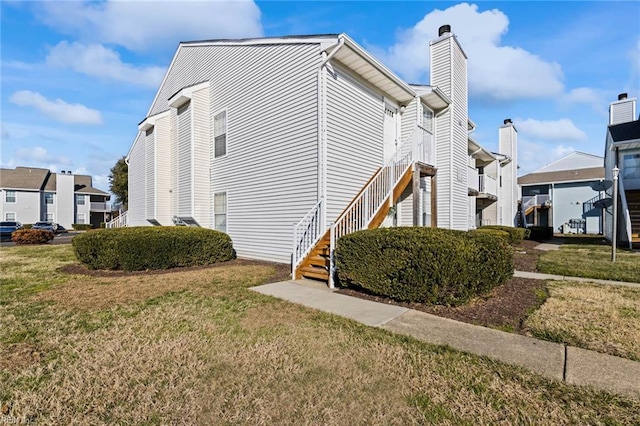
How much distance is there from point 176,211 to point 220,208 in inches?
104

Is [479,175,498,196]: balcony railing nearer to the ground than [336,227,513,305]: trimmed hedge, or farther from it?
farther from it

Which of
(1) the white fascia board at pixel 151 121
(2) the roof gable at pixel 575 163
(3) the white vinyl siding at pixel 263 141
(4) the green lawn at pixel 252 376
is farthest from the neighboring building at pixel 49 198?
(2) the roof gable at pixel 575 163

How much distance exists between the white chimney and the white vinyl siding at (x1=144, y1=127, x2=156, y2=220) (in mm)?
28577

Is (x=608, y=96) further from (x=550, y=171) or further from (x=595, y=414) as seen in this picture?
(x=595, y=414)

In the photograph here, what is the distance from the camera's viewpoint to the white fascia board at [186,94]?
11669mm

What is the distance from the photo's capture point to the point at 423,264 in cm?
505

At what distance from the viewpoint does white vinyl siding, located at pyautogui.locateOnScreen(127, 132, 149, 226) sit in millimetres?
15797

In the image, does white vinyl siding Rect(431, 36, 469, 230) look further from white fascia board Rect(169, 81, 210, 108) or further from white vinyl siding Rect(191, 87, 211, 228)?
white fascia board Rect(169, 81, 210, 108)

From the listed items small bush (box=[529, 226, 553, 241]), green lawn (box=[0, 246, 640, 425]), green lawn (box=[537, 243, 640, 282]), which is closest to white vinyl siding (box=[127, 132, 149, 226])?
green lawn (box=[0, 246, 640, 425])

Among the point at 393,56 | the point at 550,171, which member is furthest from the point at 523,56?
the point at 550,171

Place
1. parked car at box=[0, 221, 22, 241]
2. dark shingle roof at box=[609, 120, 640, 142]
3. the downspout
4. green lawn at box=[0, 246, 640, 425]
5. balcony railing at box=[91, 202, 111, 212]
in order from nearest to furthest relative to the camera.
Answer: green lawn at box=[0, 246, 640, 425], the downspout, dark shingle roof at box=[609, 120, 640, 142], parked car at box=[0, 221, 22, 241], balcony railing at box=[91, 202, 111, 212]

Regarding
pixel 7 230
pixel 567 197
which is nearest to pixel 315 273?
pixel 7 230

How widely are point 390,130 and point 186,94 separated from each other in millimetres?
7775

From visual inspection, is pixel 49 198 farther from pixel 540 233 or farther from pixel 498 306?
pixel 540 233
